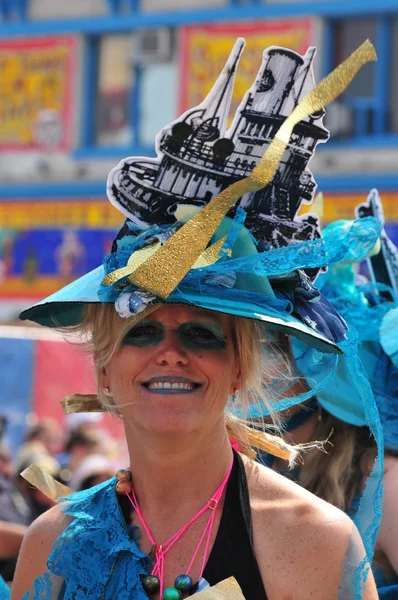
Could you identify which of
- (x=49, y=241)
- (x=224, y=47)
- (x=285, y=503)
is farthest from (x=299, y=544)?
(x=49, y=241)

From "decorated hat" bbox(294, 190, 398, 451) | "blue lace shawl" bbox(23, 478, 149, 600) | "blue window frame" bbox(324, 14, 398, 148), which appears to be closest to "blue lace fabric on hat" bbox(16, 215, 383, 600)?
"blue lace shawl" bbox(23, 478, 149, 600)

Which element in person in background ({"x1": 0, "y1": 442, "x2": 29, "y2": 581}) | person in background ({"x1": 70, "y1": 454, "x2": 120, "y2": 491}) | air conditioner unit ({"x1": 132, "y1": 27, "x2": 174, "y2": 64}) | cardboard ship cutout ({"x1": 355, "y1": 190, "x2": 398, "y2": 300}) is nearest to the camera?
cardboard ship cutout ({"x1": 355, "y1": 190, "x2": 398, "y2": 300})

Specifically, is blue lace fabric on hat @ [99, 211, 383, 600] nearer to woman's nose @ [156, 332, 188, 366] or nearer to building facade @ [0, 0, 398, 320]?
woman's nose @ [156, 332, 188, 366]

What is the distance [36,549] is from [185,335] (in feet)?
2.16

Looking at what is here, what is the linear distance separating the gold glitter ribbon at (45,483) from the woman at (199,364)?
0.14 meters

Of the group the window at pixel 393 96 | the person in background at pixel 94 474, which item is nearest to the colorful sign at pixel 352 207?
the window at pixel 393 96

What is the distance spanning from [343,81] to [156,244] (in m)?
0.56

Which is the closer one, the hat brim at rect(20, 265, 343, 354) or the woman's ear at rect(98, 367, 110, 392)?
the hat brim at rect(20, 265, 343, 354)

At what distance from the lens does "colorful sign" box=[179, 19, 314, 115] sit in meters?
12.5

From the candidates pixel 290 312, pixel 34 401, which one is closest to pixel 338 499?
pixel 290 312

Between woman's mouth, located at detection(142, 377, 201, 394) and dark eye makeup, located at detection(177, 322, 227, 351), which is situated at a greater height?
dark eye makeup, located at detection(177, 322, 227, 351)

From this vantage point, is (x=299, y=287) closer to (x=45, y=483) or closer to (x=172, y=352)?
(x=172, y=352)

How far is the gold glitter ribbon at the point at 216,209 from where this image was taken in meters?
2.23

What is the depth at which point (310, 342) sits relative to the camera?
2365 millimetres
